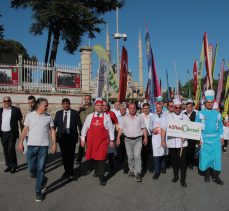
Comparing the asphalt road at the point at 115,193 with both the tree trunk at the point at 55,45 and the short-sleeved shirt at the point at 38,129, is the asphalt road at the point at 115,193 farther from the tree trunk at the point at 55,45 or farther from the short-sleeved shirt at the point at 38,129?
the tree trunk at the point at 55,45

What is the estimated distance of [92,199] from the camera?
473cm

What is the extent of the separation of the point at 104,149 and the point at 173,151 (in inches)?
56.7

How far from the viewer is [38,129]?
4832mm

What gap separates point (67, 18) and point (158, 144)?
14.0 metres

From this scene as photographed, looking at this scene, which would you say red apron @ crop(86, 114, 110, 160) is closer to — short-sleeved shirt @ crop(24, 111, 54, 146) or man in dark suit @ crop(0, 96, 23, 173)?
short-sleeved shirt @ crop(24, 111, 54, 146)

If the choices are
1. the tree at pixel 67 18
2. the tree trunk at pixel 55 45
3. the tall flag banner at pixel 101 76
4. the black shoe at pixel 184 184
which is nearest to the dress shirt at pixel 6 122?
the tall flag banner at pixel 101 76

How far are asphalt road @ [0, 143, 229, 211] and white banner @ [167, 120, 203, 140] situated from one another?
0.97 metres

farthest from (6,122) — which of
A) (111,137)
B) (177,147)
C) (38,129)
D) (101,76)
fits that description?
(177,147)

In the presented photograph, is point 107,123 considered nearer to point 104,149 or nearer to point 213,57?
point 104,149

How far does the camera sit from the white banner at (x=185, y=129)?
5.68 metres

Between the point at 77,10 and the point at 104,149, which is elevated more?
the point at 77,10

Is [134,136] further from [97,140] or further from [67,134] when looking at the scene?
[67,134]

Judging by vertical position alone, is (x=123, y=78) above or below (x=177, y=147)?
above

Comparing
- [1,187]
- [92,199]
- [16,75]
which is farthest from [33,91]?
[92,199]
